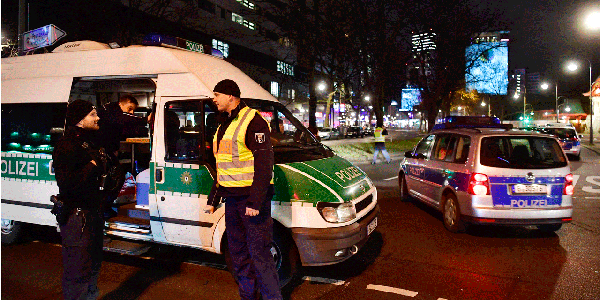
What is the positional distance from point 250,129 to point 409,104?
2487 inches

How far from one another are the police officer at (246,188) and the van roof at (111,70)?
109 centimetres

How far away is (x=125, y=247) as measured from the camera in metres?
5.41

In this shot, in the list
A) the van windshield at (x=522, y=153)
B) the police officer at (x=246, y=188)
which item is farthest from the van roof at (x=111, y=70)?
the van windshield at (x=522, y=153)

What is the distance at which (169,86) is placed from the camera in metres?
Result: 5.21

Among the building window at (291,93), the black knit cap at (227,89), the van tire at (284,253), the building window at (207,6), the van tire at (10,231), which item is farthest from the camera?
the building window at (291,93)

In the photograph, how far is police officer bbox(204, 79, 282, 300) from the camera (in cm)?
379

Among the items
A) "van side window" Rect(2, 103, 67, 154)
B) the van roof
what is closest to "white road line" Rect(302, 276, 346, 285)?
the van roof

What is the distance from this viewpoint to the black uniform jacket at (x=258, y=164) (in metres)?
3.73

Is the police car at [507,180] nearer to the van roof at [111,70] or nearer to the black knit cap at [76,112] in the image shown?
the van roof at [111,70]

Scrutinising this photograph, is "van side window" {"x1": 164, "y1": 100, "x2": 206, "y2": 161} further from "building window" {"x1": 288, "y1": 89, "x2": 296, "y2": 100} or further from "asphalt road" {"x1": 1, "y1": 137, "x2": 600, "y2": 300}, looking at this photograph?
"building window" {"x1": 288, "y1": 89, "x2": 296, "y2": 100}

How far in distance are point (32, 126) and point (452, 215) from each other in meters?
6.62

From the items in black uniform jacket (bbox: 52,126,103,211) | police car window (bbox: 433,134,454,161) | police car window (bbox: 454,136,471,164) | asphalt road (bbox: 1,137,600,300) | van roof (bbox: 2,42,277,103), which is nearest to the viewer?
black uniform jacket (bbox: 52,126,103,211)

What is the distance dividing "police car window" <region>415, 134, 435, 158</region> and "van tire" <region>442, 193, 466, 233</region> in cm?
137

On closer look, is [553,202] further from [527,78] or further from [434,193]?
[527,78]
